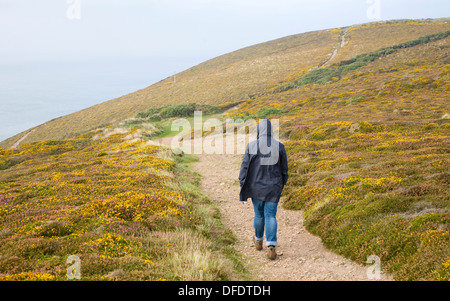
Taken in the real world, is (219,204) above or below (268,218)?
below

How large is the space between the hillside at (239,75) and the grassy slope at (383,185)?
37.8 m

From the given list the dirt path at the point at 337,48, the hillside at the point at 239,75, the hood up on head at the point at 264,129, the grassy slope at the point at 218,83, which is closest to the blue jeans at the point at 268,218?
the hood up on head at the point at 264,129

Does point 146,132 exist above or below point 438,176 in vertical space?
above

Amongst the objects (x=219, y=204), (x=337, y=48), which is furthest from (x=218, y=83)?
(x=219, y=204)

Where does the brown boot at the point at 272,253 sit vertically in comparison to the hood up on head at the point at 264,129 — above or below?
below

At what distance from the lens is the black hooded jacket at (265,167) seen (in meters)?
6.79

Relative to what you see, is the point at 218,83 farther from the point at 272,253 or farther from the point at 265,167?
the point at 272,253

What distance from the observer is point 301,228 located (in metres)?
8.97

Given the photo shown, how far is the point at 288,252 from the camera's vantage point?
296 inches

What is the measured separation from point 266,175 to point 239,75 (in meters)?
73.2

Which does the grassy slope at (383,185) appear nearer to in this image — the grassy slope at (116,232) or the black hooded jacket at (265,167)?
the black hooded jacket at (265,167)

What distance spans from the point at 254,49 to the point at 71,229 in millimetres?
109716
